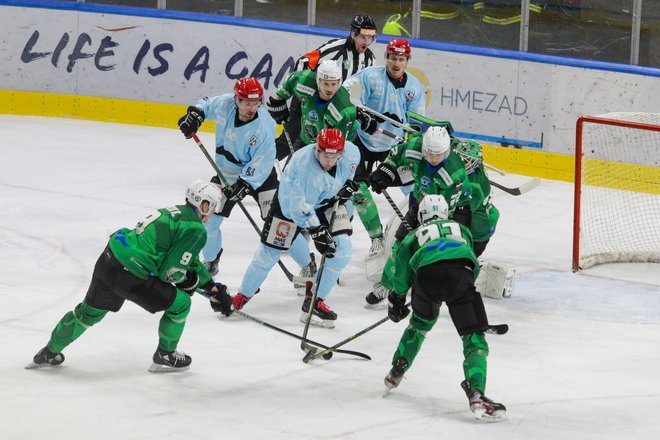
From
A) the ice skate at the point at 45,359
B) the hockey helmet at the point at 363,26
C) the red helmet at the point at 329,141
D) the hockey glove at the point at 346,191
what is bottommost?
the ice skate at the point at 45,359

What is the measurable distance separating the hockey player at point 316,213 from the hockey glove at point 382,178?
1.05 ft

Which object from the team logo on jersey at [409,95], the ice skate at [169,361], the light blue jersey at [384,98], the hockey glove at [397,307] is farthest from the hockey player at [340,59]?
the hockey glove at [397,307]

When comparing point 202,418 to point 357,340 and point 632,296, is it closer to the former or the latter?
point 357,340

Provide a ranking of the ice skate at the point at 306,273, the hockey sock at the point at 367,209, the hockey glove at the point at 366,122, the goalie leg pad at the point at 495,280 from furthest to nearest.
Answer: the hockey glove at the point at 366,122, the hockey sock at the point at 367,209, the goalie leg pad at the point at 495,280, the ice skate at the point at 306,273

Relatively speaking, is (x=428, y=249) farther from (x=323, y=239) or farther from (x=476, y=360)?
(x=323, y=239)

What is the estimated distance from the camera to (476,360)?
5191mm

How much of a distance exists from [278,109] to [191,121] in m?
0.90

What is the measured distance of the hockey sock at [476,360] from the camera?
517 cm

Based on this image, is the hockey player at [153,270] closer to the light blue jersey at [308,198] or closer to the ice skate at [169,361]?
the ice skate at [169,361]

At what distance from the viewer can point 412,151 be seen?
21.9 ft

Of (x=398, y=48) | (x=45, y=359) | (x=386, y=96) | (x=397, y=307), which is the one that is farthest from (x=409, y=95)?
(x=45, y=359)

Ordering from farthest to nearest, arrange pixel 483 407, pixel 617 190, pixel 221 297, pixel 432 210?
pixel 617 190 → pixel 221 297 → pixel 432 210 → pixel 483 407

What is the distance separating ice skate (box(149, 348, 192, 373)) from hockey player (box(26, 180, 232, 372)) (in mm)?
81

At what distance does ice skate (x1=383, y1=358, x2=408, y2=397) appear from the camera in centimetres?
541
